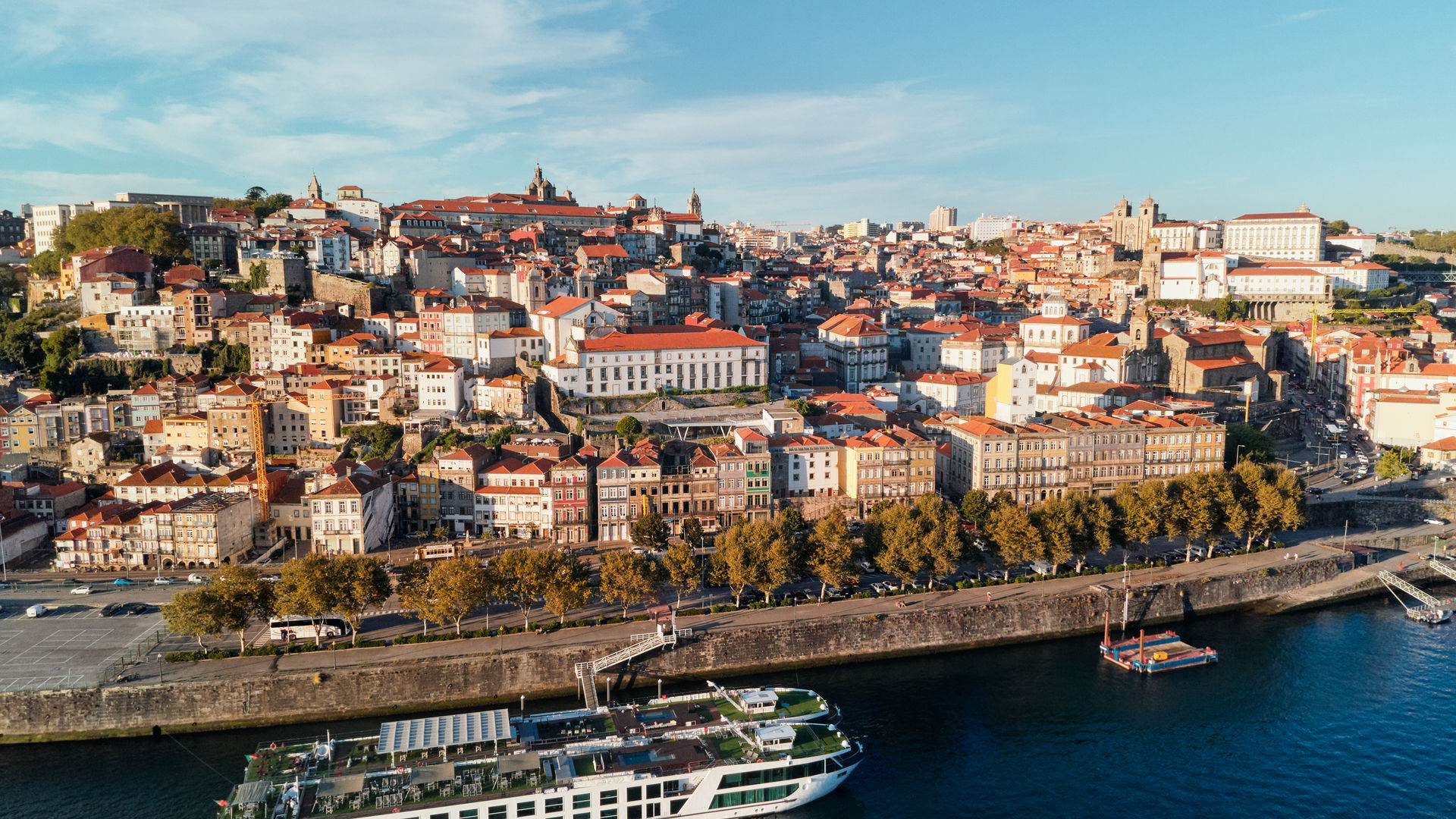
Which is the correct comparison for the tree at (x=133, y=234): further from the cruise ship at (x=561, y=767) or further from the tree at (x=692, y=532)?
the cruise ship at (x=561, y=767)

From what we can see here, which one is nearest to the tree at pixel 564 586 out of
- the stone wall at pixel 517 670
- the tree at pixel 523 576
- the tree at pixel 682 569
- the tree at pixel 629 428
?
the tree at pixel 523 576

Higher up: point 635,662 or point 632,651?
point 632,651

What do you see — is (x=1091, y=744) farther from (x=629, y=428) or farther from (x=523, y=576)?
(x=629, y=428)

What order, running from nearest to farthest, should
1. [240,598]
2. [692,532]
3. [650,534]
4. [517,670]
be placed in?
1. [517,670]
2. [240,598]
3. [692,532]
4. [650,534]

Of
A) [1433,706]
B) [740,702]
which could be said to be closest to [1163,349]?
[1433,706]

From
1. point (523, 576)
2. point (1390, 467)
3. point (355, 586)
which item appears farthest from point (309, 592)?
point (1390, 467)

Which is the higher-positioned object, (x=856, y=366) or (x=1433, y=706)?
(x=856, y=366)

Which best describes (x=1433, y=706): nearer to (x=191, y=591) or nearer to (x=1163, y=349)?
(x=1163, y=349)
